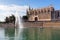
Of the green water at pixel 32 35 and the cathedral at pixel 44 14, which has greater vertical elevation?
the cathedral at pixel 44 14

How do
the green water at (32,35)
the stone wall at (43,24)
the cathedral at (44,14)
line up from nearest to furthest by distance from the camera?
the green water at (32,35) < the stone wall at (43,24) < the cathedral at (44,14)

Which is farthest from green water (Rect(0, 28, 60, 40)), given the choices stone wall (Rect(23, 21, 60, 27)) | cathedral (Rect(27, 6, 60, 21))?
cathedral (Rect(27, 6, 60, 21))

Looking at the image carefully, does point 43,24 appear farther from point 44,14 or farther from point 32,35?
point 32,35

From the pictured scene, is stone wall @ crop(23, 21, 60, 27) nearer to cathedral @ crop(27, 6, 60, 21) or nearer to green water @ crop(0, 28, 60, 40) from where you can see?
cathedral @ crop(27, 6, 60, 21)

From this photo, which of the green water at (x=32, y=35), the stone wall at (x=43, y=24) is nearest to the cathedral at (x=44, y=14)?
the stone wall at (x=43, y=24)

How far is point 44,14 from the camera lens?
43094mm

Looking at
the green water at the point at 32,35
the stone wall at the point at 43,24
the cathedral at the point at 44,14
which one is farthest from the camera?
the cathedral at the point at 44,14

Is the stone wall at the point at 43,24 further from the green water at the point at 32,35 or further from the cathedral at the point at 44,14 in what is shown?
the green water at the point at 32,35

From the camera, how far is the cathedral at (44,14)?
41.2m

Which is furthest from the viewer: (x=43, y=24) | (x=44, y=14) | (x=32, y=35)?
(x=44, y=14)

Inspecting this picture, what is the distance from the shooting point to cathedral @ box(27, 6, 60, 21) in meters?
41.2

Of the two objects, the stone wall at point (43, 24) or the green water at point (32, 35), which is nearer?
the green water at point (32, 35)

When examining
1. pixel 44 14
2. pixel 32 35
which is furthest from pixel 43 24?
pixel 32 35

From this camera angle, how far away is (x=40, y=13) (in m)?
44.1
